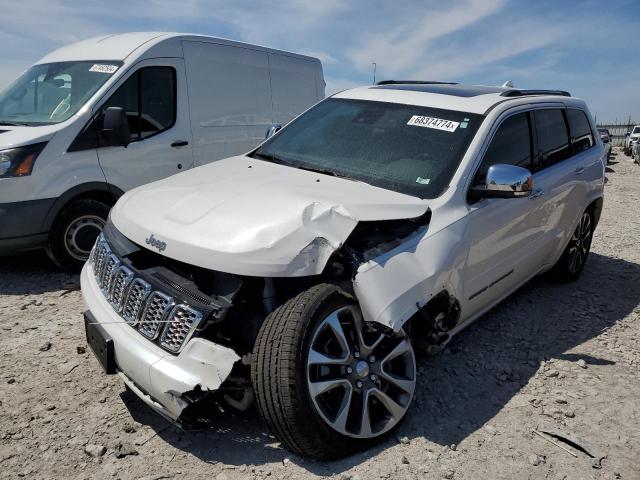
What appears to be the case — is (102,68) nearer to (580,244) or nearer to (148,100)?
(148,100)

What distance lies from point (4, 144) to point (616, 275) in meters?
6.22

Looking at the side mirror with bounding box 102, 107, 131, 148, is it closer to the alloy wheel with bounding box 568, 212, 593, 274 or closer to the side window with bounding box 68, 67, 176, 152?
the side window with bounding box 68, 67, 176, 152

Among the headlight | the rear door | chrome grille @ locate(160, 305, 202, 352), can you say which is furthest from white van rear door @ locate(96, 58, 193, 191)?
the rear door


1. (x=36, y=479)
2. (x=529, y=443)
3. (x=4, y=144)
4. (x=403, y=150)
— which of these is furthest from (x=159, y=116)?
(x=529, y=443)

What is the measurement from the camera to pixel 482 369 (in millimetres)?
3658

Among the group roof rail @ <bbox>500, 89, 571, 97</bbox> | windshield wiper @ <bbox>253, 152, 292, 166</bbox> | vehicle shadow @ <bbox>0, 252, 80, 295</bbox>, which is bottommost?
vehicle shadow @ <bbox>0, 252, 80, 295</bbox>

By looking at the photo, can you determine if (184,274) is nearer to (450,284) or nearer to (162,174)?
(450,284)

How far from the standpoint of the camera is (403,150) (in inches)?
→ 139

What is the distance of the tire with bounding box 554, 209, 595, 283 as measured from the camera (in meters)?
5.21

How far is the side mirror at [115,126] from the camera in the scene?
202 inches

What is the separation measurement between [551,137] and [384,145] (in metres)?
1.78

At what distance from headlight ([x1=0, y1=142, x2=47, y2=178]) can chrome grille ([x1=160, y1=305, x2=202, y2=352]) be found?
3.11 metres

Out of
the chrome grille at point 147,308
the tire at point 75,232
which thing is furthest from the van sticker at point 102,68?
the chrome grille at point 147,308

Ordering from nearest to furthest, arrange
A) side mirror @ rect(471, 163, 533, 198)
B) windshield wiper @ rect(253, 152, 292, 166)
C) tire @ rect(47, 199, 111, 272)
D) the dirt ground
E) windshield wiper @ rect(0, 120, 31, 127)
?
the dirt ground
side mirror @ rect(471, 163, 533, 198)
windshield wiper @ rect(253, 152, 292, 166)
tire @ rect(47, 199, 111, 272)
windshield wiper @ rect(0, 120, 31, 127)
